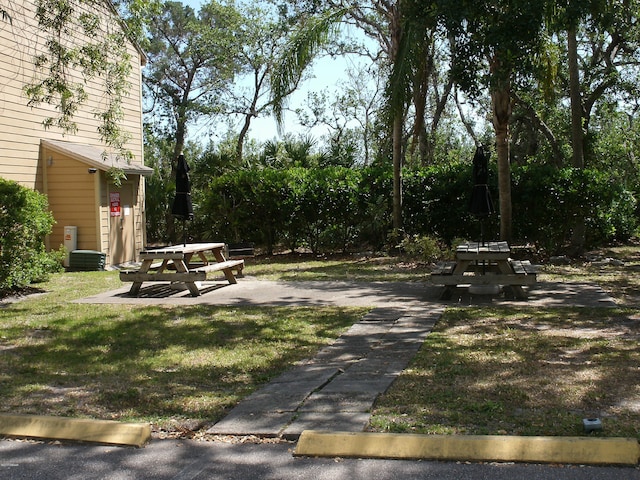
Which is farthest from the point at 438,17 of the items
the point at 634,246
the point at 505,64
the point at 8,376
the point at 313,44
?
the point at 634,246

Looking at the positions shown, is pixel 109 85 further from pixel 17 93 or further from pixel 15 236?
pixel 17 93

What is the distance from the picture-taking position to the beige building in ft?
46.1

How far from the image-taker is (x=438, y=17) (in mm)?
11500

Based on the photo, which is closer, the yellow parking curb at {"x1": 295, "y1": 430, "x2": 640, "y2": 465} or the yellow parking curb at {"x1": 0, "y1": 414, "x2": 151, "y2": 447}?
the yellow parking curb at {"x1": 295, "y1": 430, "x2": 640, "y2": 465}

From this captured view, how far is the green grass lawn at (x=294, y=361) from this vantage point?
4.98 metres

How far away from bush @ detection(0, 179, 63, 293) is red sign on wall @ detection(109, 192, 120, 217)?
3997mm

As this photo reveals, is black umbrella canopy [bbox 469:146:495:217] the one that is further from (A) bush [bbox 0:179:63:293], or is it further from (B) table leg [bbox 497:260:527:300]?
(A) bush [bbox 0:179:63:293]

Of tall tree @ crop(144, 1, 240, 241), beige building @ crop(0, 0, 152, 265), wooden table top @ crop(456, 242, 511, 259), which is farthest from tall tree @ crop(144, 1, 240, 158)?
wooden table top @ crop(456, 242, 511, 259)

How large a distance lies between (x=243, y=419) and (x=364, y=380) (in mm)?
1273

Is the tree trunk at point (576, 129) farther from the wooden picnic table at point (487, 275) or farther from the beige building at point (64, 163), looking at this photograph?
the beige building at point (64, 163)

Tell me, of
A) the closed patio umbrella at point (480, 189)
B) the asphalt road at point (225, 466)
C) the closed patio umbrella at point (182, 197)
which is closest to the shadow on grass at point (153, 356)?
the asphalt road at point (225, 466)

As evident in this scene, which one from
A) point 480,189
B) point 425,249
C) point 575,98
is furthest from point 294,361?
point 575,98

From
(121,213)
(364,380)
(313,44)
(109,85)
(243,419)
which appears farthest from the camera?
(121,213)

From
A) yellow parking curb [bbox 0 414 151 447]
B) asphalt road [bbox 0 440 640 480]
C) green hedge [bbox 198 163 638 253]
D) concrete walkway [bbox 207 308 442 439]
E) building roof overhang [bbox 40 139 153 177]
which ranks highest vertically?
building roof overhang [bbox 40 139 153 177]
